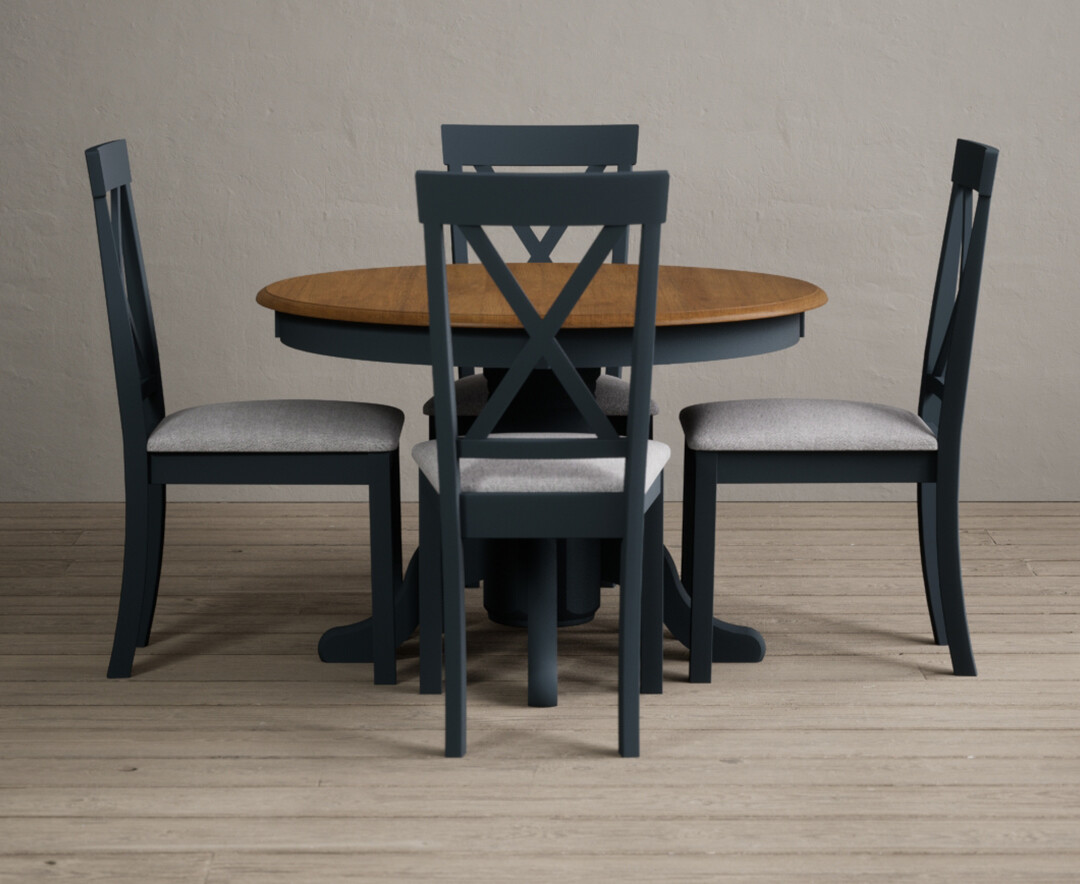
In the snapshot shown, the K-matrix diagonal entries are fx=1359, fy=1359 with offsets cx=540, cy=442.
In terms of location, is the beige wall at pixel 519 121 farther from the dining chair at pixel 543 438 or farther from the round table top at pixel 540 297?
the dining chair at pixel 543 438

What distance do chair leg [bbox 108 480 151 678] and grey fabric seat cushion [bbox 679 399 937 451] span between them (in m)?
1.04

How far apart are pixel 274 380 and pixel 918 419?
2.00m

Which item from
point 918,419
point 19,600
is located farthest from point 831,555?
point 19,600

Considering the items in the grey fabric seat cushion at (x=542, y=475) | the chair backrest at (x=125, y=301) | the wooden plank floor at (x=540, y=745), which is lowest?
the wooden plank floor at (x=540, y=745)

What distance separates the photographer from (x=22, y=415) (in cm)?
397

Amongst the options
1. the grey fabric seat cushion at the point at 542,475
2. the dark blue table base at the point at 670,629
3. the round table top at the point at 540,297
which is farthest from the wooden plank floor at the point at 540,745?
the round table top at the point at 540,297

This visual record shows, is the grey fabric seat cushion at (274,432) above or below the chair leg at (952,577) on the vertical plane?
above

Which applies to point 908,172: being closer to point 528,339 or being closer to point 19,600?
point 528,339

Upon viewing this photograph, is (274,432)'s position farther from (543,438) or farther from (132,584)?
(543,438)

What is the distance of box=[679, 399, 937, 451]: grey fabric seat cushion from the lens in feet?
8.23

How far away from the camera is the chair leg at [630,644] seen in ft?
7.18

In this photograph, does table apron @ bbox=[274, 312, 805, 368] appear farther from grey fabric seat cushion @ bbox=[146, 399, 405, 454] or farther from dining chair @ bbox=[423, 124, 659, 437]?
dining chair @ bbox=[423, 124, 659, 437]

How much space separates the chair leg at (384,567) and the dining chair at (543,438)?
17cm

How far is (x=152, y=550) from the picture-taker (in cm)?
263
